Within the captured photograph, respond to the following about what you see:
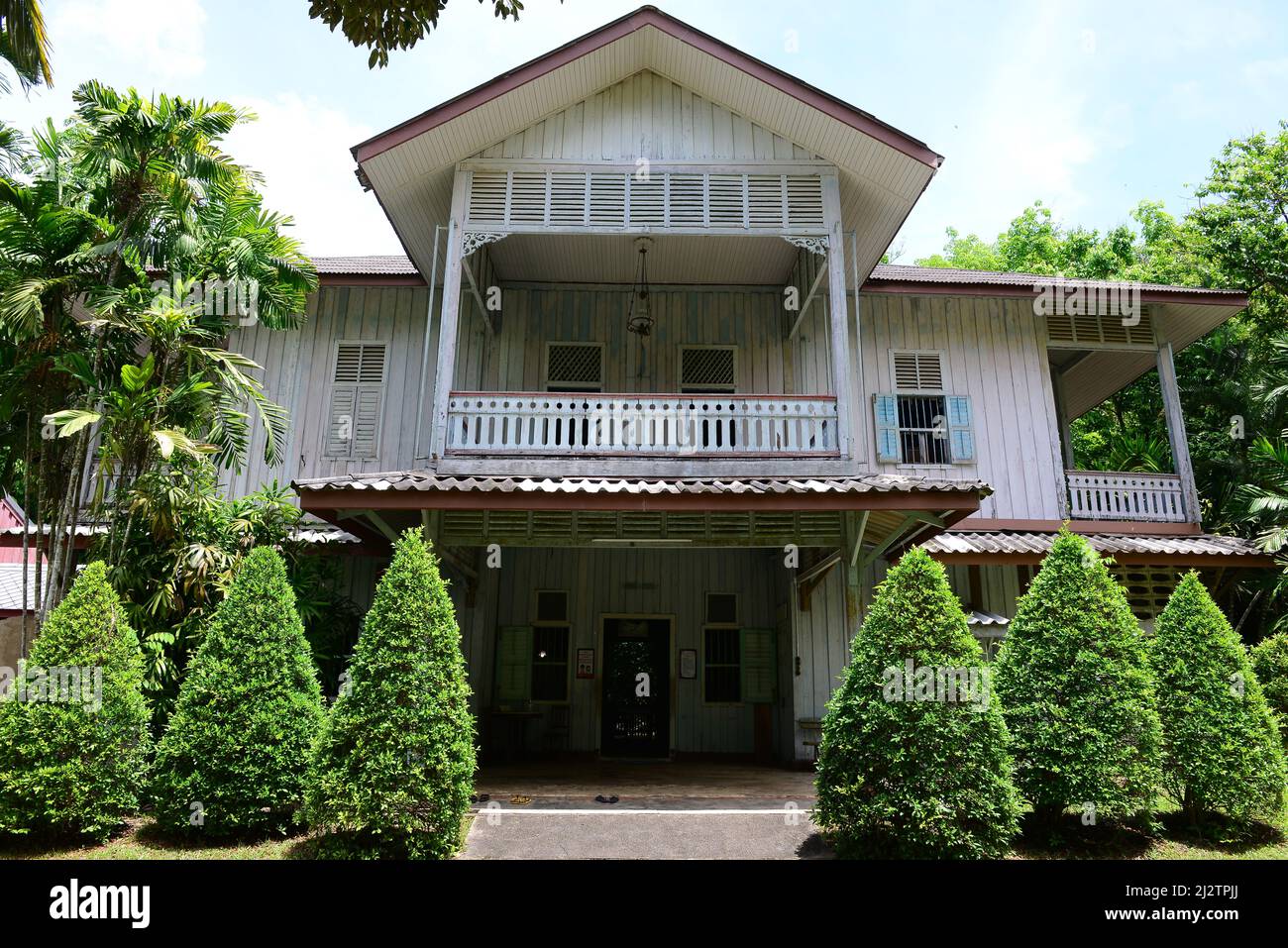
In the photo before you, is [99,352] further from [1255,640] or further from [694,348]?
[1255,640]

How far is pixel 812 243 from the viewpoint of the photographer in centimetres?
1023

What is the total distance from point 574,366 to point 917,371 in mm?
5342

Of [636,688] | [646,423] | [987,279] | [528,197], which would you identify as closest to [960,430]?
[987,279]

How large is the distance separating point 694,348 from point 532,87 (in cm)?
442

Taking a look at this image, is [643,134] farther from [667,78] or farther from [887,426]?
[887,426]

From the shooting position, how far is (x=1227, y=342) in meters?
17.2

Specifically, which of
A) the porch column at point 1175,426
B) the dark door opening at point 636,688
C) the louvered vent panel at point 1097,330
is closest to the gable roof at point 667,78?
the louvered vent panel at point 1097,330

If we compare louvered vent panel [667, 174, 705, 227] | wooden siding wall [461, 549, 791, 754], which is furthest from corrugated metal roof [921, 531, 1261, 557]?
louvered vent panel [667, 174, 705, 227]

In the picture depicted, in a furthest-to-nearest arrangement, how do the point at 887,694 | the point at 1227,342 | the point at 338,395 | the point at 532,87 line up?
1. the point at 1227,342
2. the point at 338,395
3. the point at 532,87
4. the point at 887,694

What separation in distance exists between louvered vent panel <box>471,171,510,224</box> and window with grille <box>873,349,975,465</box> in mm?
6136

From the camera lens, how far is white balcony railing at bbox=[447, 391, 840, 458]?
966 centimetres

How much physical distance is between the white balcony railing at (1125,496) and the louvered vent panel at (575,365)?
7390 mm

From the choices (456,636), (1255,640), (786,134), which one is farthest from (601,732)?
(1255,640)

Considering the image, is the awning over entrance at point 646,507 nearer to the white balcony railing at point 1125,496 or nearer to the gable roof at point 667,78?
the gable roof at point 667,78
